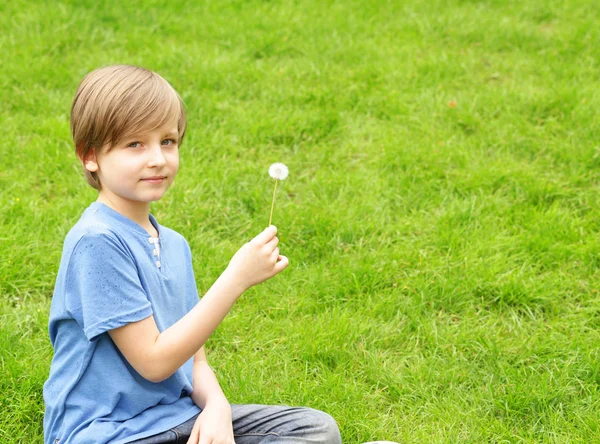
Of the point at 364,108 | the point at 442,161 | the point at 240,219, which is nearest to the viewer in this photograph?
the point at 240,219

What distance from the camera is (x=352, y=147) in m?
3.88

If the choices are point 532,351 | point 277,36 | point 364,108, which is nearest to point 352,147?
point 364,108

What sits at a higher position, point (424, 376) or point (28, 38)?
point (28, 38)

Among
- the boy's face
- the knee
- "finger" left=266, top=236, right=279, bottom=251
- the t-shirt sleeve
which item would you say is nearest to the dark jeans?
the knee

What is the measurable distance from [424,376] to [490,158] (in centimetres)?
155

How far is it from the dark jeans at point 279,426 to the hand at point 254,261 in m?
0.43

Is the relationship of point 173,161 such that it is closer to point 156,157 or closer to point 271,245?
point 156,157

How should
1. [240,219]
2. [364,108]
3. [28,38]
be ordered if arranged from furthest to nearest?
[28,38] < [364,108] < [240,219]

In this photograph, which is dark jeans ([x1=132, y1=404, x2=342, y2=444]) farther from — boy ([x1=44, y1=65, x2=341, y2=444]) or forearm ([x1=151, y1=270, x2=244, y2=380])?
forearm ([x1=151, y1=270, x2=244, y2=380])

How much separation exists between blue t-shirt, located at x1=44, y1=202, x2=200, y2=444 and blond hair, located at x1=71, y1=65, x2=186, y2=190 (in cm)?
18

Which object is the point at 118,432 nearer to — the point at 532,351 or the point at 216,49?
the point at 532,351

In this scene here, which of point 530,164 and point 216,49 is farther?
point 216,49

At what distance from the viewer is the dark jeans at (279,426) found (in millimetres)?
2023

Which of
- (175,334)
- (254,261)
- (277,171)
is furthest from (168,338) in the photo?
(277,171)
